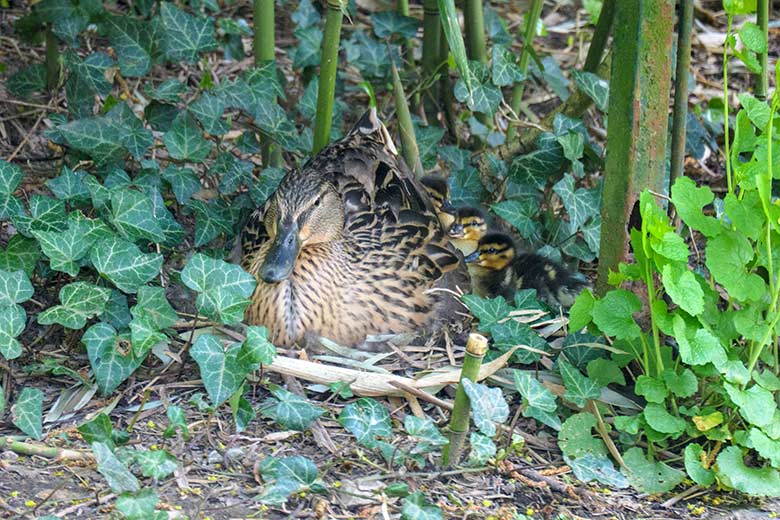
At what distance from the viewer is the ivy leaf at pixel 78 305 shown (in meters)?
3.55

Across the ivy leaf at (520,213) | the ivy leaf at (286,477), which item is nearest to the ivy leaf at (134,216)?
the ivy leaf at (286,477)

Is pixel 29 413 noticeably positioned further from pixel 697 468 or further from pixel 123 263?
pixel 697 468

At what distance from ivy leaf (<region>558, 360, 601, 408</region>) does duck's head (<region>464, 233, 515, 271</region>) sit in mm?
1051

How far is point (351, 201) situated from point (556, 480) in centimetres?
152

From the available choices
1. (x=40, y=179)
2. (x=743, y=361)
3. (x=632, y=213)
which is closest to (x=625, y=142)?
(x=632, y=213)

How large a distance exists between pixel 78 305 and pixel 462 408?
129cm

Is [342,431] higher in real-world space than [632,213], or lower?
lower

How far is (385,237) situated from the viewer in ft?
14.3

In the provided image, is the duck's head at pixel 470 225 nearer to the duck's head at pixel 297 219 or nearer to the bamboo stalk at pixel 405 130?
the bamboo stalk at pixel 405 130

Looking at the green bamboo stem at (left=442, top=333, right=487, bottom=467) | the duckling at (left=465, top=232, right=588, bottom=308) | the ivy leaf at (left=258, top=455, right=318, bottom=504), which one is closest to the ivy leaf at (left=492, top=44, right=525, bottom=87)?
the duckling at (left=465, top=232, right=588, bottom=308)

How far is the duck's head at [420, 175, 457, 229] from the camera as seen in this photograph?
4676 millimetres

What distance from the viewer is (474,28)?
16.3 ft

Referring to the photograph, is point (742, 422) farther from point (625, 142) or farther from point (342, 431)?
point (342, 431)

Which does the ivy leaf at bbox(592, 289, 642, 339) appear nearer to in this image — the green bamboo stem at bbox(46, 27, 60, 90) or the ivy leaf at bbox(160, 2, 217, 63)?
the ivy leaf at bbox(160, 2, 217, 63)
